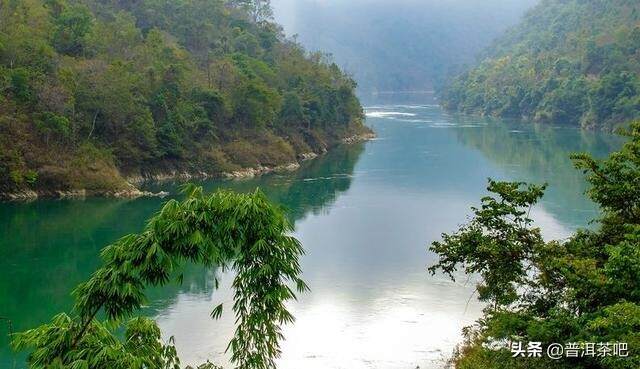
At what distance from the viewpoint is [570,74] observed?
72.9m

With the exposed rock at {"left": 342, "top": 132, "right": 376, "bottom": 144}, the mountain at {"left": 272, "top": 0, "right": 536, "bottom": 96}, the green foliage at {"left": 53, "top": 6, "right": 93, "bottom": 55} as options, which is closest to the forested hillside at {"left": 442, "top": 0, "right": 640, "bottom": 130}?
the exposed rock at {"left": 342, "top": 132, "right": 376, "bottom": 144}

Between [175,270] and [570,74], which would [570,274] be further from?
[570,74]

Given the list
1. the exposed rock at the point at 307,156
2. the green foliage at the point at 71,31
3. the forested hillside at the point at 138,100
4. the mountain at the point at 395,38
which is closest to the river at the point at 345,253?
the exposed rock at the point at 307,156

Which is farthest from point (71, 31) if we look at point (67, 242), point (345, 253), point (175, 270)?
point (175, 270)

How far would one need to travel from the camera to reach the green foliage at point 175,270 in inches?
169

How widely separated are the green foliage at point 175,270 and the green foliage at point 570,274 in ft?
12.3

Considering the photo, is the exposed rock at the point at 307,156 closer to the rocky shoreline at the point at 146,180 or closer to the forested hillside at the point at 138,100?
the rocky shoreline at the point at 146,180

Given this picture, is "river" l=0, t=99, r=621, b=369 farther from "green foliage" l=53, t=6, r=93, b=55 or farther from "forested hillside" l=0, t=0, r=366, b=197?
"green foliage" l=53, t=6, r=93, b=55

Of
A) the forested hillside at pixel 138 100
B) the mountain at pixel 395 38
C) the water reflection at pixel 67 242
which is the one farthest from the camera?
the mountain at pixel 395 38

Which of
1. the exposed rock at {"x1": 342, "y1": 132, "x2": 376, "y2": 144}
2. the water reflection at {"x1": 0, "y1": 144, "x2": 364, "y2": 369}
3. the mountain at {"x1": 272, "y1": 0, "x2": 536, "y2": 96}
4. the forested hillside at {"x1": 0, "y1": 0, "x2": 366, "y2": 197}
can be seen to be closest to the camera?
the water reflection at {"x1": 0, "y1": 144, "x2": 364, "y2": 369}

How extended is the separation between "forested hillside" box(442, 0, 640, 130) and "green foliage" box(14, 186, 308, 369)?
58.2m

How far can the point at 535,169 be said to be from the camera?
129 ft

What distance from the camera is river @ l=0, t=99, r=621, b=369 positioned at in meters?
14.2

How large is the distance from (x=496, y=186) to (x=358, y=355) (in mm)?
5254
